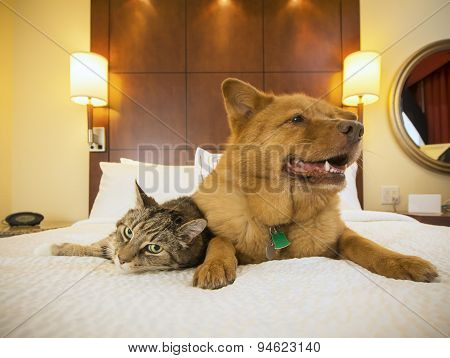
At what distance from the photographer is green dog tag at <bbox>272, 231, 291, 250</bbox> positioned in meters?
0.82

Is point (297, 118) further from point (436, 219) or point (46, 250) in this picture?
point (436, 219)

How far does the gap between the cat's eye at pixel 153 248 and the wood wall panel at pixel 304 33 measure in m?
2.12

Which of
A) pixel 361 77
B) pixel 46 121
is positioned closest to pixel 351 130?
pixel 361 77

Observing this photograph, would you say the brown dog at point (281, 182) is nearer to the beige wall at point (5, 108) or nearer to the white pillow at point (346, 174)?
the white pillow at point (346, 174)

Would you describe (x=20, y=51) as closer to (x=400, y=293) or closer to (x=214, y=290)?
(x=214, y=290)

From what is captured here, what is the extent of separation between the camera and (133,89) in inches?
95.3

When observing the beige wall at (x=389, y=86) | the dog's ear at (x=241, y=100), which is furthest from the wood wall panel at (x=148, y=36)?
the beige wall at (x=389, y=86)

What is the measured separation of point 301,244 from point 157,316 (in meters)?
0.55

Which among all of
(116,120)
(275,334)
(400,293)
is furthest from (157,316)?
(116,120)

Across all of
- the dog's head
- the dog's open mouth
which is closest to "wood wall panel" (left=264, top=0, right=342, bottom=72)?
the dog's head

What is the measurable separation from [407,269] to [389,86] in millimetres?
2345

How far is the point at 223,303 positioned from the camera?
18.8 inches

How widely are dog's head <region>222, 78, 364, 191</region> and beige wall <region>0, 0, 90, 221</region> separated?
2039 mm

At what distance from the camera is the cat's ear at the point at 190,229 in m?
0.77
